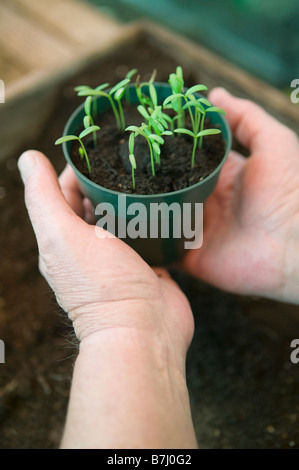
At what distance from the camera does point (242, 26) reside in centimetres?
167

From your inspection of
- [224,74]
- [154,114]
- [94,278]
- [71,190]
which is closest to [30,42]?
[224,74]

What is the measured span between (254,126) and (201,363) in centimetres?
62

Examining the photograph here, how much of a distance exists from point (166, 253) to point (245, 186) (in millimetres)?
235

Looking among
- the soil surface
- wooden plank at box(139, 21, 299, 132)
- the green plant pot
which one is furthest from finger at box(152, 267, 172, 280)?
wooden plank at box(139, 21, 299, 132)

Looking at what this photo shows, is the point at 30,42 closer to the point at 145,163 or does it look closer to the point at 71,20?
the point at 71,20

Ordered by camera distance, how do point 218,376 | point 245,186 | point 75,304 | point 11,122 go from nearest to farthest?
point 75,304
point 245,186
point 218,376
point 11,122

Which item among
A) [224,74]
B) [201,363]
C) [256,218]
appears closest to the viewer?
[256,218]

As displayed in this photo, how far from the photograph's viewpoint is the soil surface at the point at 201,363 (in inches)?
40.7

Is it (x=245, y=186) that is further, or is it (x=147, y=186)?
(x=245, y=186)

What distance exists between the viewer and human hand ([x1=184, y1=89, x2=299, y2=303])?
923mm

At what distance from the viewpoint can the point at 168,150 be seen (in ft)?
2.76

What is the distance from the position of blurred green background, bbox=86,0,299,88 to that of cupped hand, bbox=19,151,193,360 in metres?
1.20

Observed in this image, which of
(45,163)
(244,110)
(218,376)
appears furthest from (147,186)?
(218,376)

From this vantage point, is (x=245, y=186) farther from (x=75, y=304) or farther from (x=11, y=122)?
(x=11, y=122)
